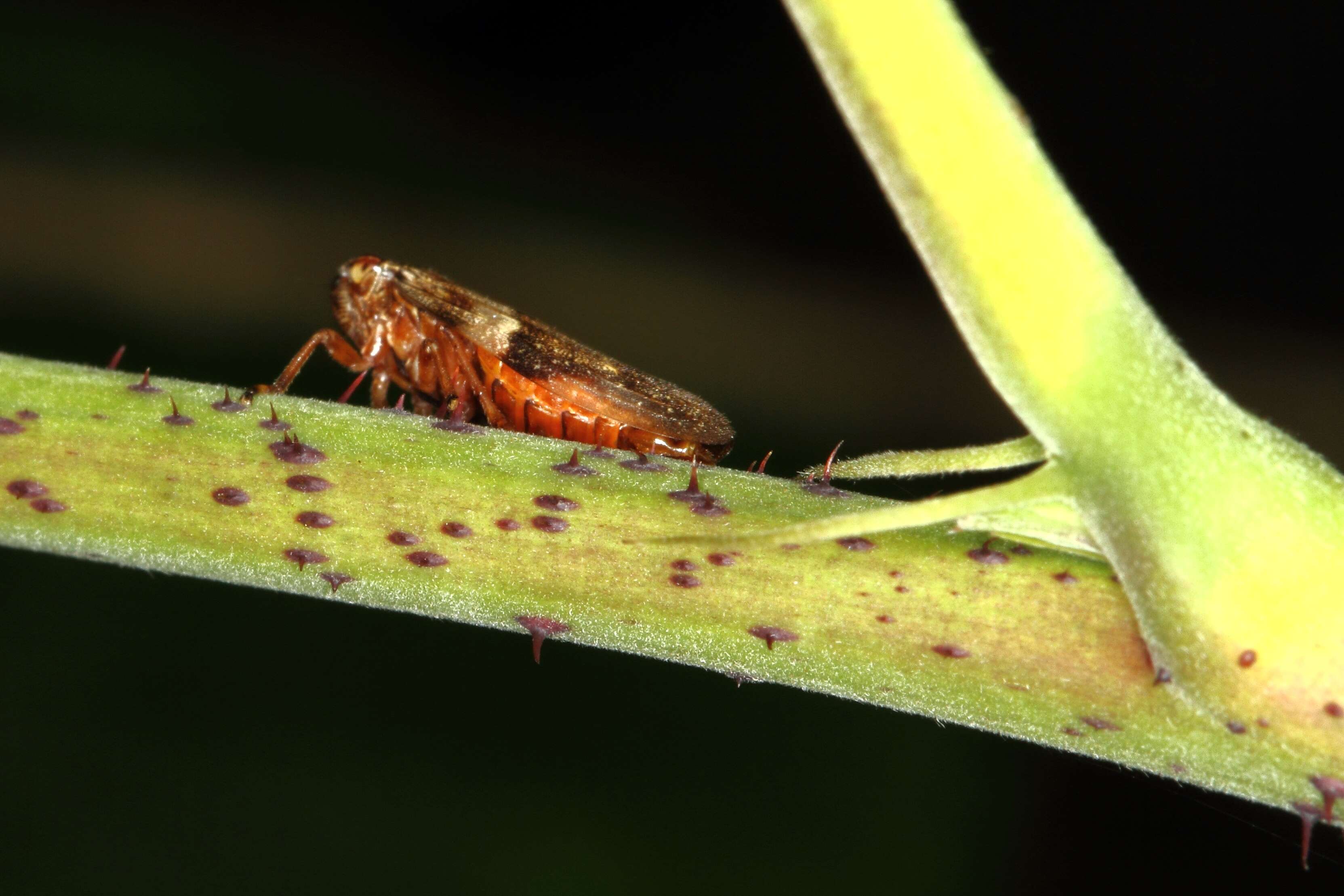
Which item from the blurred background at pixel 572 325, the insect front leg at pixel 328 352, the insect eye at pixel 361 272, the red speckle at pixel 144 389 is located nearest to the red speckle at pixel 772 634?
the red speckle at pixel 144 389

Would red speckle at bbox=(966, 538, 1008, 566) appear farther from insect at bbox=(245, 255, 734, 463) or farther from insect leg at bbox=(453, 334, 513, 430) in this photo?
insect leg at bbox=(453, 334, 513, 430)

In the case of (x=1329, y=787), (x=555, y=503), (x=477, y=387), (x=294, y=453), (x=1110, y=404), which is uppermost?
(x=1110, y=404)

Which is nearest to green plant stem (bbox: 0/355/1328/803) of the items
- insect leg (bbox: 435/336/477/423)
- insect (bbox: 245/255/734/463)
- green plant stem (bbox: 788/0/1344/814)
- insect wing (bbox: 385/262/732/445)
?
green plant stem (bbox: 788/0/1344/814)

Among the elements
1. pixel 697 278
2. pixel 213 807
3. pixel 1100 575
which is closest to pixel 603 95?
pixel 697 278

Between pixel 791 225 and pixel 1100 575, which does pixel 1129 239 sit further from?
pixel 1100 575

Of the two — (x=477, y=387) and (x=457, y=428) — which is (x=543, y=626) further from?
(x=477, y=387)

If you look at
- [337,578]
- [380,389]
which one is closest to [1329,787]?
[337,578]

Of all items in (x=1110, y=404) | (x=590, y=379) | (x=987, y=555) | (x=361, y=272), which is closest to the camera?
(x=1110, y=404)
